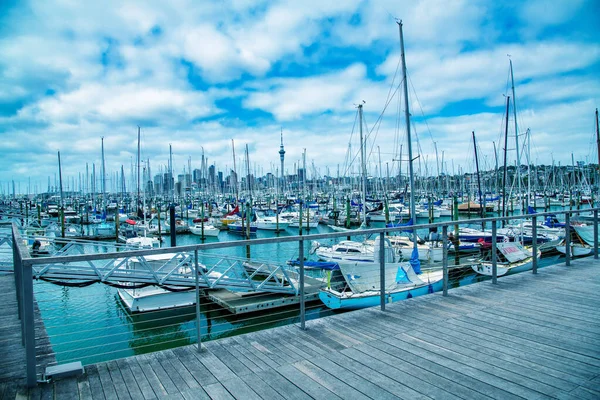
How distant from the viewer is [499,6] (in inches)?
500

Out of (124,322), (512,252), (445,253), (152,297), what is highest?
(445,253)

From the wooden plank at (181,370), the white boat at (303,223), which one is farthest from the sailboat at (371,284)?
the white boat at (303,223)

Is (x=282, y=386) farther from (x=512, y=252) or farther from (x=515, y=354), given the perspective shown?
(x=512, y=252)

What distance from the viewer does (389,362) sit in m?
3.74

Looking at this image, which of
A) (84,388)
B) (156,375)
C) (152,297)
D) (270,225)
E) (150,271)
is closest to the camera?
(84,388)

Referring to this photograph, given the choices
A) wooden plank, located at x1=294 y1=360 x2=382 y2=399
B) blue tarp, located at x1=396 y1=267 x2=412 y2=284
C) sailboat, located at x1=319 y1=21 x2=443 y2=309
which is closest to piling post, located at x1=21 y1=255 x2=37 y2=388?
wooden plank, located at x1=294 y1=360 x2=382 y2=399

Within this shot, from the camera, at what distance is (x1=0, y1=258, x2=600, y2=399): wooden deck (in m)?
3.18

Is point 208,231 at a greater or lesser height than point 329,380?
lesser

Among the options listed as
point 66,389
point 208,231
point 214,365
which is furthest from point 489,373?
point 208,231

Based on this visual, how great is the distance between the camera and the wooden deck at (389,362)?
318cm

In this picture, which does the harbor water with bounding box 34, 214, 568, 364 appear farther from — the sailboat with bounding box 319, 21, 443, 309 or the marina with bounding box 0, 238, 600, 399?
the marina with bounding box 0, 238, 600, 399

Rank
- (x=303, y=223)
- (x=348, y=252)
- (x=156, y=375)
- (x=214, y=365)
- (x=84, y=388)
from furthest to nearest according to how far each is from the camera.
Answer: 1. (x=303, y=223)
2. (x=348, y=252)
3. (x=214, y=365)
4. (x=156, y=375)
5. (x=84, y=388)

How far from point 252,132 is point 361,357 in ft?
180

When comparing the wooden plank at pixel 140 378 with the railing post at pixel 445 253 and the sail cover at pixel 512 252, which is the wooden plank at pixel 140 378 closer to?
the railing post at pixel 445 253
